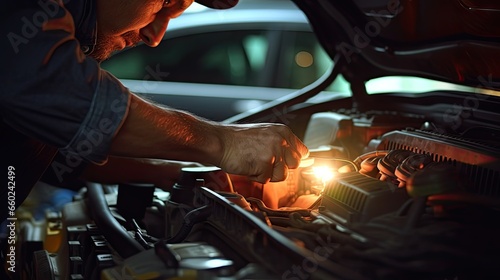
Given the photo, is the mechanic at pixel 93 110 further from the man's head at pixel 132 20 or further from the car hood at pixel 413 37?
the car hood at pixel 413 37

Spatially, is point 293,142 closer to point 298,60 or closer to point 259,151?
point 259,151

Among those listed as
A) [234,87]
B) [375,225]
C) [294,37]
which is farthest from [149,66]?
[375,225]

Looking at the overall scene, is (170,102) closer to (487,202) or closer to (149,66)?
(149,66)

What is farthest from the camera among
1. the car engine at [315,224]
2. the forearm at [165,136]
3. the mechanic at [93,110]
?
the forearm at [165,136]

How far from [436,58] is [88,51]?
1047mm

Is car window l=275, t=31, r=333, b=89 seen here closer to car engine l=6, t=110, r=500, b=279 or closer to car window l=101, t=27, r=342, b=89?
car window l=101, t=27, r=342, b=89

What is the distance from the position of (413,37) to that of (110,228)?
3.72 feet

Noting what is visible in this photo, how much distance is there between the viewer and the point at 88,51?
5.68 feet

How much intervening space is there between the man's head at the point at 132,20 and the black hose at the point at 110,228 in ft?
1.38

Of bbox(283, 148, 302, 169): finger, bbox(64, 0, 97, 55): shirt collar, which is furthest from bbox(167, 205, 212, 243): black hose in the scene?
bbox(64, 0, 97, 55): shirt collar

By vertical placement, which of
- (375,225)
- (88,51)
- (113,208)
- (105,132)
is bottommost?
(113,208)

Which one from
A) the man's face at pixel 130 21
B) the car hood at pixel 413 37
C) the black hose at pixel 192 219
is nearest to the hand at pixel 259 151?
the black hose at pixel 192 219

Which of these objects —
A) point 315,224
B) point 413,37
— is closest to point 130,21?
point 315,224

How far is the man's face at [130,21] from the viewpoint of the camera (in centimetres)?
164
